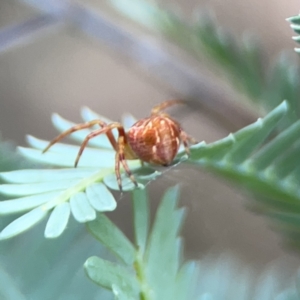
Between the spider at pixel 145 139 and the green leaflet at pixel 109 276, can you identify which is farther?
the spider at pixel 145 139

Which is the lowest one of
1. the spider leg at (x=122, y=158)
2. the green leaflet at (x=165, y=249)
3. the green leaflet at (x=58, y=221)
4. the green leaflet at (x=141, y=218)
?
the green leaflet at (x=165, y=249)

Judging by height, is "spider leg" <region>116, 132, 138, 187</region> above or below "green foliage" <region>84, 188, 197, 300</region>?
above

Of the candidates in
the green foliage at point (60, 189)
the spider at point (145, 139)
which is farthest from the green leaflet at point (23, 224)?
the spider at point (145, 139)

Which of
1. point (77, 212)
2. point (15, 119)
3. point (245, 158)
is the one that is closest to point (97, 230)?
point (77, 212)

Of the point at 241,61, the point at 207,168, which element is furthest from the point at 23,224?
the point at 241,61

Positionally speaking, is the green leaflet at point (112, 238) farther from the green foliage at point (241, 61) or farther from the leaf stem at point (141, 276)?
the green foliage at point (241, 61)

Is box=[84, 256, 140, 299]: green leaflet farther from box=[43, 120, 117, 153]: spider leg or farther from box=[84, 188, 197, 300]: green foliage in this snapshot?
box=[43, 120, 117, 153]: spider leg

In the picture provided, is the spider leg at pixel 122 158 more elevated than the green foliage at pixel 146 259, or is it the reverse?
the spider leg at pixel 122 158

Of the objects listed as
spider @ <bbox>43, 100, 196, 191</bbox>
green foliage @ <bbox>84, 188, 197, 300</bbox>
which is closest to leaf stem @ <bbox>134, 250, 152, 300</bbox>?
green foliage @ <bbox>84, 188, 197, 300</bbox>
